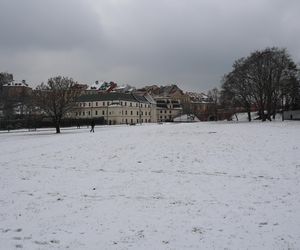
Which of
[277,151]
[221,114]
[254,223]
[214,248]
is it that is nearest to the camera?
[214,248]

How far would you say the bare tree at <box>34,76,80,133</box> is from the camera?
66.6 metres

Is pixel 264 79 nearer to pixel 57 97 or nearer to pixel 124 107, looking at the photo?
pixel 57 97

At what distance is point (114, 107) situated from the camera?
146250 millimetres

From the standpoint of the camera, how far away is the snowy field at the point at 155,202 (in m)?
8.96

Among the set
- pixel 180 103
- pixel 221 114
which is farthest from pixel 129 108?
pixel 180 103

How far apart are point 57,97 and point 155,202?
57867mm

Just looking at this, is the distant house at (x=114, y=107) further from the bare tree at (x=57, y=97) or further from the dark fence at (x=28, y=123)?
the bare tree at (x=57, y=97)

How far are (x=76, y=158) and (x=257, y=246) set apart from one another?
16.9 metres

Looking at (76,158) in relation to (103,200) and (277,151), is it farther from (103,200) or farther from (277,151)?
(277,151)

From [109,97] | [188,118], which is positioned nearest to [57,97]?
[109,97]

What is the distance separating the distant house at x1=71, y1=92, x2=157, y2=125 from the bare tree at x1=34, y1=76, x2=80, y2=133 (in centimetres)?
6744

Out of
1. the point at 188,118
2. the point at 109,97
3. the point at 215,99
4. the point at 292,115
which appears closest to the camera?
the point at 292,115

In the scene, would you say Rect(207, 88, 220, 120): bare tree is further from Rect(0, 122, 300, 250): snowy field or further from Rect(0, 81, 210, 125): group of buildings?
Rect(0, 122, 300, 250): snowy field

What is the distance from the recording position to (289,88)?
3081 inches
